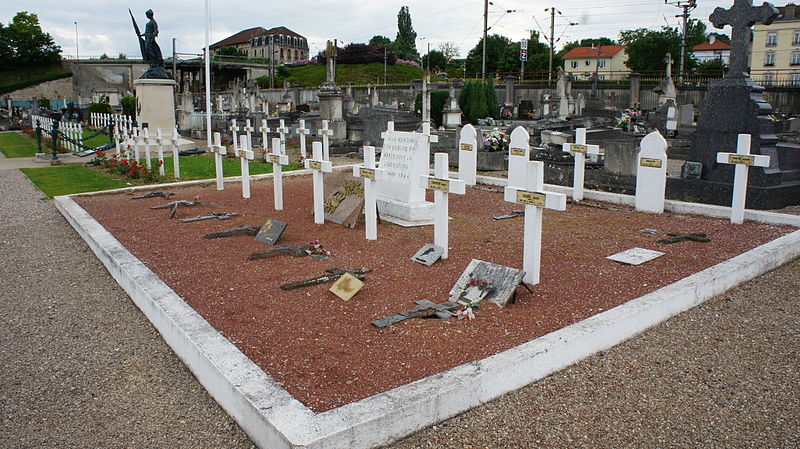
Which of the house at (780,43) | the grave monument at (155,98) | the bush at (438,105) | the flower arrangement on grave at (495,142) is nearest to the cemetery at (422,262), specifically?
the flower arrangement on grave at (495,142)

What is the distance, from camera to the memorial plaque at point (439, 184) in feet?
20.9

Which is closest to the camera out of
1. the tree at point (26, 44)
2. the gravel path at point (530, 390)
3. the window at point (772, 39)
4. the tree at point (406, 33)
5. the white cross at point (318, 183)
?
the gravel path at point (530, 390)

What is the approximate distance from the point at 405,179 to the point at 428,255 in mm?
2346

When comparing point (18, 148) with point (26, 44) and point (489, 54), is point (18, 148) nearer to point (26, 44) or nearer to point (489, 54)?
point (26, 44)

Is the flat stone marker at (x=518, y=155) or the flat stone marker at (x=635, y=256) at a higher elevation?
the flat stone marker at (x=518, y=155)

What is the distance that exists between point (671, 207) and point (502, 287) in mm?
5301

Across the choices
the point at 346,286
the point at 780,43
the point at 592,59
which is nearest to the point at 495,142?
the point at 346,286

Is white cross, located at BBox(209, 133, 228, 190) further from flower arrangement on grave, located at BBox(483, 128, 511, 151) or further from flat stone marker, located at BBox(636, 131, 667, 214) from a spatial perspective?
flat stone marker, located at BBox(636, 131, 667, 214)

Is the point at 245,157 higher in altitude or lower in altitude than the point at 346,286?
higher

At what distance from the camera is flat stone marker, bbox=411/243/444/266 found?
626 cm

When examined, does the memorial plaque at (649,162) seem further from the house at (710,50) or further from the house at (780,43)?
the house at (710,50)

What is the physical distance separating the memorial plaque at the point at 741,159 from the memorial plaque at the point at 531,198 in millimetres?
4383

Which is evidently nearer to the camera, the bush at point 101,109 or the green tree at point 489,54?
the bush at point 101,109

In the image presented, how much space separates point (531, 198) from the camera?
548cm
